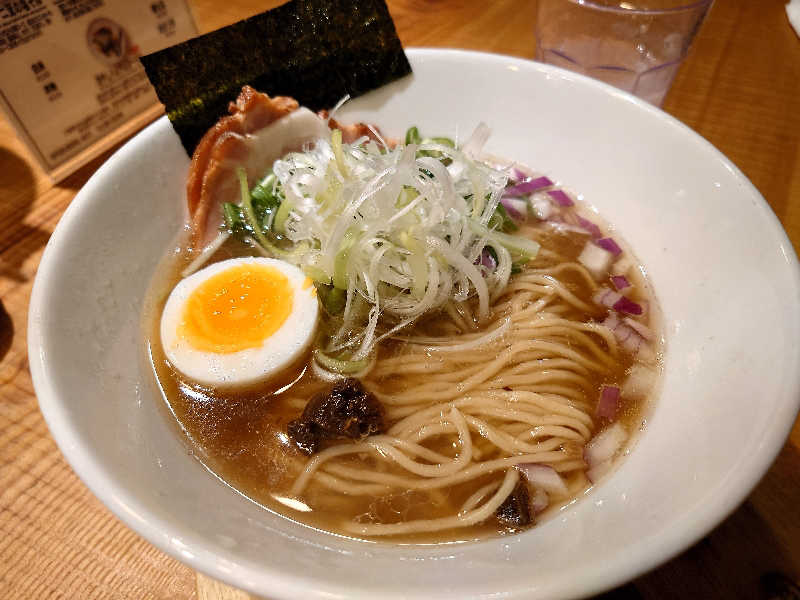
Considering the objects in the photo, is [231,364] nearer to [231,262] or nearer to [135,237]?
[231,262]

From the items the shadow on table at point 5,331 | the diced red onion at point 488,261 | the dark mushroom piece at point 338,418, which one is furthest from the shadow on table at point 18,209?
the diced red onion at point 488,261

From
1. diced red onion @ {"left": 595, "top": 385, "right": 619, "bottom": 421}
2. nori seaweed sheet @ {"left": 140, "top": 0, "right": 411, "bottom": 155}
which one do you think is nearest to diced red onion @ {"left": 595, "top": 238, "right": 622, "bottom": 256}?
diced red onion @ {"left": 595, "top": 385, "right": 619, "bottom": 421}

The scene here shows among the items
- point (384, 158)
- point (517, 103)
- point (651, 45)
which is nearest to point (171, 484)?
point (384, 158)

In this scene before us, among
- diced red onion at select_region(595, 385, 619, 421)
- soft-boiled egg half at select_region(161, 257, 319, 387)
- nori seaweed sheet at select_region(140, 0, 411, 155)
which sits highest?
nori seaweed sheet at select_region(140, 0, 411, 155)

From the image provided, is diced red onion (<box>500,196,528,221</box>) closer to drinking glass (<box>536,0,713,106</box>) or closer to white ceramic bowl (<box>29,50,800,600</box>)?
white ceramic bowl (<box>29,50,800,600</box>)

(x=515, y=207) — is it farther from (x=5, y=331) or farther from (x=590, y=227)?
(x=5, y=331)
